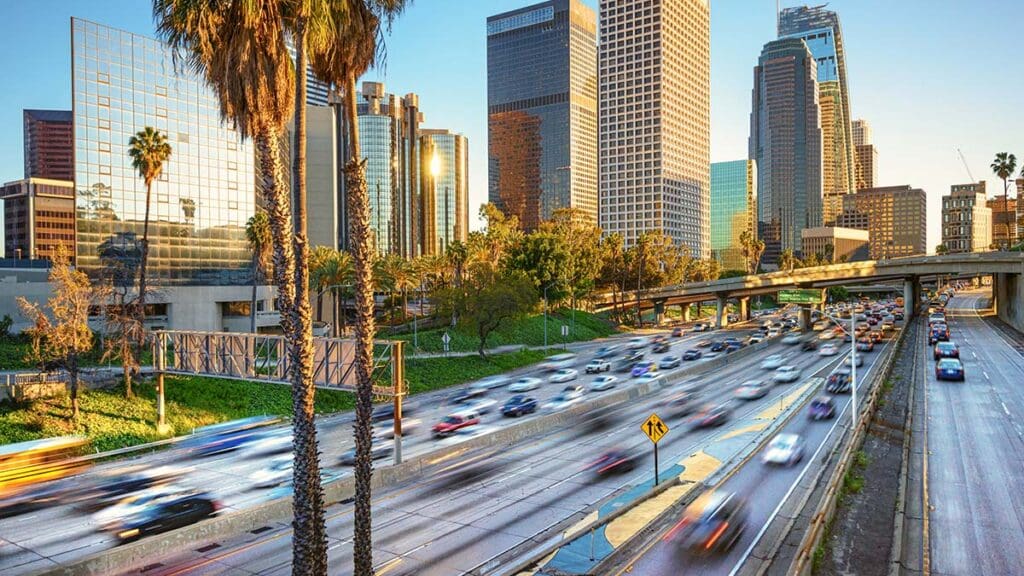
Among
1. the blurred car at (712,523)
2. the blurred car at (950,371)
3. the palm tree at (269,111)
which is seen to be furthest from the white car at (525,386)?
the palm tree at (269,111)

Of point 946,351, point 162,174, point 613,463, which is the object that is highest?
point 162,174

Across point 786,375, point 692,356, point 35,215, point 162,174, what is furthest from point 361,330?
point 35,215

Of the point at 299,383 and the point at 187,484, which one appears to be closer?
the point at 299,383

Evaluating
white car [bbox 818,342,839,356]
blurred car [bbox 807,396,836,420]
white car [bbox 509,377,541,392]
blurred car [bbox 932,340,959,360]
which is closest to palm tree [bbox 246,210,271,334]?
white car [bbox 509,377,541,392]

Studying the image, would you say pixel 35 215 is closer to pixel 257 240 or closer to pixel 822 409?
pixel 257 240

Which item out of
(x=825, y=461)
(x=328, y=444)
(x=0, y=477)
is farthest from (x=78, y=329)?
(x=825, y=461)

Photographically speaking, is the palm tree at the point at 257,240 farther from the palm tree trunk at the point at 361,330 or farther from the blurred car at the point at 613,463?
the palm tree trunk at the point at 361,330
